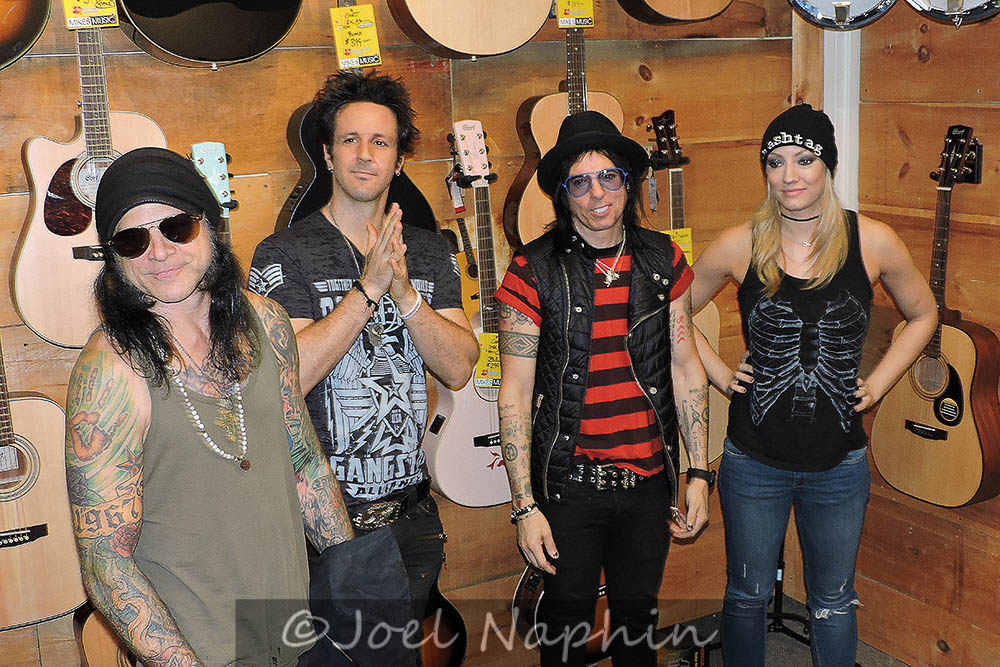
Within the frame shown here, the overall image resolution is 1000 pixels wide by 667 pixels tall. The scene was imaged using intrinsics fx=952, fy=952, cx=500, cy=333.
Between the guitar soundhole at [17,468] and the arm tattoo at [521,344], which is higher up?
the arm tattoo at [521,344]

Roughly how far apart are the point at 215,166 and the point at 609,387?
1.17 meters

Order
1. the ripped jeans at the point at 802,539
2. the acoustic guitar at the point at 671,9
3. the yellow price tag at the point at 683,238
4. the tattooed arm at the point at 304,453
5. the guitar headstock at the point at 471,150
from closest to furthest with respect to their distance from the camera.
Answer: the tattooed arm at the point at 304,453 → the ripped jeans at the point at 802,539 → the guitar headstock at the point at 471,150 → the acoustic guitar at the point at 671,9 → the yellow price tag at the point at 683,238

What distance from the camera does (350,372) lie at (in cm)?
220

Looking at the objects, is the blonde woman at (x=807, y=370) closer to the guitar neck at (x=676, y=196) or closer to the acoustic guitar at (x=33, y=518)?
the guitar neck at (x=676, y=196)

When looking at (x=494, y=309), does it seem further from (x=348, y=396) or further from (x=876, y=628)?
(x=876, y=628)

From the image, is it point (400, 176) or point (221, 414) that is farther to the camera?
point (400, 176)

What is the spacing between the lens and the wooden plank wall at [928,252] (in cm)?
293

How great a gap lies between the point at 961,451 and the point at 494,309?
149 centimetres

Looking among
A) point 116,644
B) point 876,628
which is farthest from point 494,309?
point 876,628

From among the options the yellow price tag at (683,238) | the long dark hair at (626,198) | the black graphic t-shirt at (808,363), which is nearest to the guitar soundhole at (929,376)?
the black graphic t-shirt at (808,363)

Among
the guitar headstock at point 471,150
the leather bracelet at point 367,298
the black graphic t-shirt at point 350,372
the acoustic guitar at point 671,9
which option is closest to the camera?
the leather bracelet at point 367,298

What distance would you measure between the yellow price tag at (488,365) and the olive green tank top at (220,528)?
50.4 inches

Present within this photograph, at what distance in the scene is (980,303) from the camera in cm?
298

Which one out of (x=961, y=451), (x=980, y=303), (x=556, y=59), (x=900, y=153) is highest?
(x=556, y=59)
